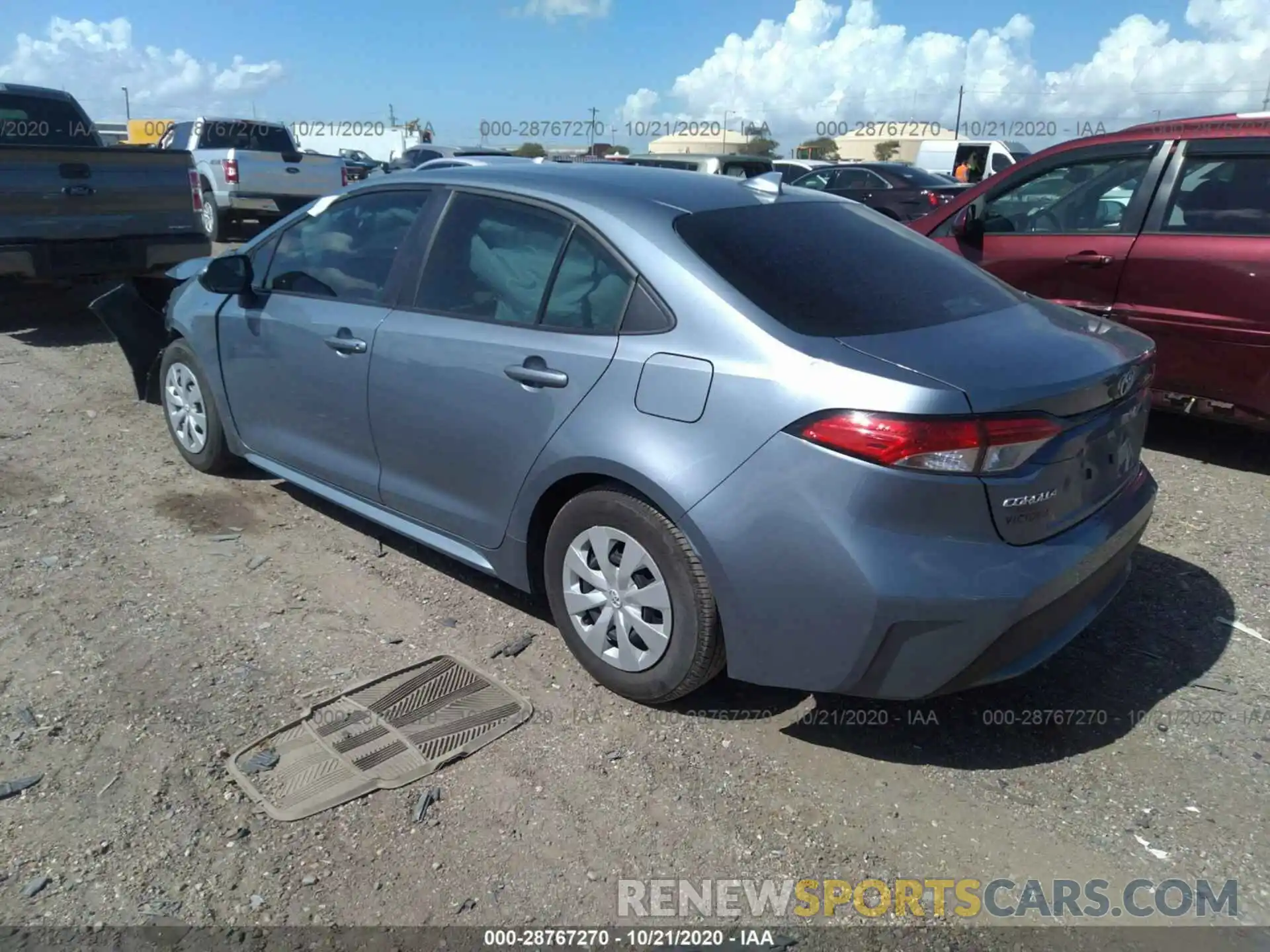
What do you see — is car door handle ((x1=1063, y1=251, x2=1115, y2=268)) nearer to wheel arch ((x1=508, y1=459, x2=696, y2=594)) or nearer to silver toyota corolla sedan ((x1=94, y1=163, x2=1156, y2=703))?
silver toyota corolla sedan ((x1=94, y1=163, x2=1156, y2=703))

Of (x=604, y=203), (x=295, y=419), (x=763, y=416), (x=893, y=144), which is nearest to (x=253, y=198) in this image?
(x=295, y=419)

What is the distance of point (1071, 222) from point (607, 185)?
373cm

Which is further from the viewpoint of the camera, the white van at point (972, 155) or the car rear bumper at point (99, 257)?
the white van at point (972, 155)

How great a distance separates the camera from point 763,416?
8.82ft

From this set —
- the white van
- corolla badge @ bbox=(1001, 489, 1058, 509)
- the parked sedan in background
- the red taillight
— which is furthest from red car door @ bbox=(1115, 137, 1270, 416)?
the white van

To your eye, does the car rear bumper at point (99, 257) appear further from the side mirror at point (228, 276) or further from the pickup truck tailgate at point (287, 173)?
the pickup truck tailgate at point (287, 173)

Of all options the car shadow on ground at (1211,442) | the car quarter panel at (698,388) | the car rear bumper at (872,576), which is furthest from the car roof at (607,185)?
the car shadow on ground at (1211,442)

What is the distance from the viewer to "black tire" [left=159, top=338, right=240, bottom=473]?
16.0 ft

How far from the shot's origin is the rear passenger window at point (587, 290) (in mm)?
3127

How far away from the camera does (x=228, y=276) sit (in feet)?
14.4

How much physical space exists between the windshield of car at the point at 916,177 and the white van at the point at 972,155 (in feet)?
21.8

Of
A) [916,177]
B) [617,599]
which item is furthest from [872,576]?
[916,177]

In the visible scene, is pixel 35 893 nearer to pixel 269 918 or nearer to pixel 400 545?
pixel 269 918

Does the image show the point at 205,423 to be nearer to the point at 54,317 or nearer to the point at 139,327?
the point at 139,327
